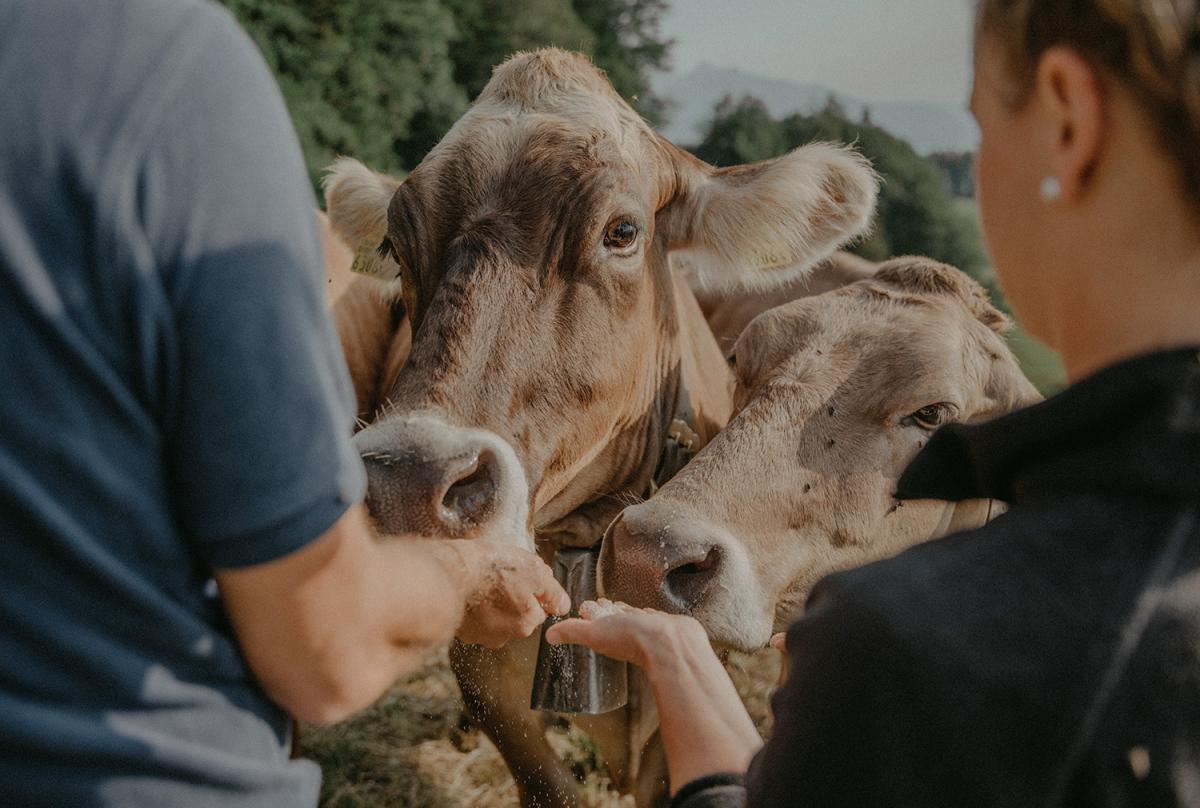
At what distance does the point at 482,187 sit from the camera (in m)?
2.75

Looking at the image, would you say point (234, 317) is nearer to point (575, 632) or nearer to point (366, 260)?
point (575, 632)

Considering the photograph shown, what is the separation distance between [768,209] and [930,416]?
1.14 meters

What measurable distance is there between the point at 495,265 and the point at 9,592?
1.74 metres

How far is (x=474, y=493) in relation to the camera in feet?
7.45

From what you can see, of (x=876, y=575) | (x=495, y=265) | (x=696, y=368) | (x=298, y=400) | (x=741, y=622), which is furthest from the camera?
(x=696, y=368)

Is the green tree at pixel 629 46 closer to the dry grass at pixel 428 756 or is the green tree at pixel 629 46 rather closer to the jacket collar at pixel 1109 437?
the dry grass at pixel 428 756

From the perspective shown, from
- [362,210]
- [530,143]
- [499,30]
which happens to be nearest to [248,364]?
[530,143]

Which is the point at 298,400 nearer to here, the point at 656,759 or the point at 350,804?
the point at 656,759

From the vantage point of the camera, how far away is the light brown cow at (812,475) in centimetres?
232

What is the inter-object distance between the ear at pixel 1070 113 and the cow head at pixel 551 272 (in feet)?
5.02

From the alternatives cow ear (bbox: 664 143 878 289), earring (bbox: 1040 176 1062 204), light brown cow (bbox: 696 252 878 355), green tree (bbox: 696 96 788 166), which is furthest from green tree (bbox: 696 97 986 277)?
earring (bbox: 1040 176 1062 204)

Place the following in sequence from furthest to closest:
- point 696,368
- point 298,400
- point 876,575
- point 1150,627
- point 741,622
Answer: point 696,368 < point 741,622 < point 298,400 < point 876,575 < point 1150,627

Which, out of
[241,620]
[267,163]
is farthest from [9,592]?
[267,163]

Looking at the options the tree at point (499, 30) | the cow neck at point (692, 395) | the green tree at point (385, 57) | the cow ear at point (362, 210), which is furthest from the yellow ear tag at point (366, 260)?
the tree at point (499, 30)
